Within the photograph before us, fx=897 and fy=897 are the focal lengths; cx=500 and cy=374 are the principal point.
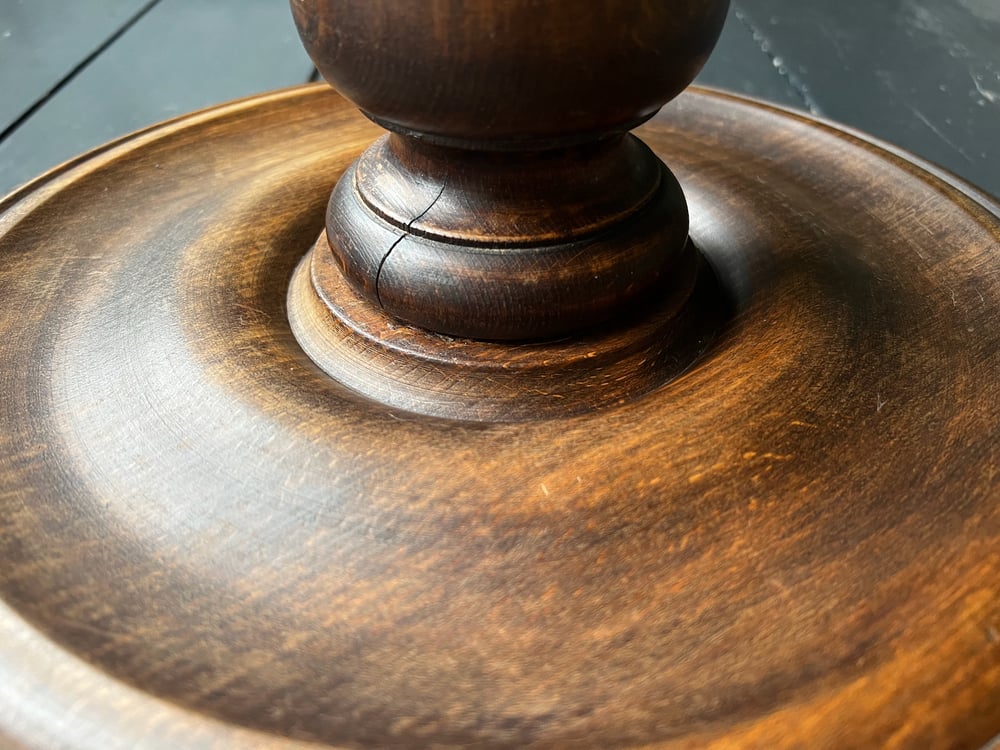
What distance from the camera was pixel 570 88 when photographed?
324 millimetres

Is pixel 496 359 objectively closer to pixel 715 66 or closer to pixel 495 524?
pixel 495 524

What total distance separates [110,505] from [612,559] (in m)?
0.19

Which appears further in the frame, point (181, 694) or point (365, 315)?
point (365, 315)

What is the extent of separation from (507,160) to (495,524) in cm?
15

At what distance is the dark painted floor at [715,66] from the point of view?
917 mm

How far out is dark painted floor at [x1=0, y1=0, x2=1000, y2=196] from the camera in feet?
3.01

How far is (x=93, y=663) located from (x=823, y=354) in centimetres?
31

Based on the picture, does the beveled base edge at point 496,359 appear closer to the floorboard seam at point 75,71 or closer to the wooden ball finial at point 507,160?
the wooden ball finial at point 507,160

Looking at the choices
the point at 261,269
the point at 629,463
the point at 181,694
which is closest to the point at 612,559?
the point at 629,463

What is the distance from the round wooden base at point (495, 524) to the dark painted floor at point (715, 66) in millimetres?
500

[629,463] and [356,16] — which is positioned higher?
[356,16]

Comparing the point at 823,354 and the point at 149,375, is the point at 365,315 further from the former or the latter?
the point at 823,354

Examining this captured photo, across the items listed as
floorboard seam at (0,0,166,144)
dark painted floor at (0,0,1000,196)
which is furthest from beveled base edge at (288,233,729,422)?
floorboard seam at (0,0,166,144)

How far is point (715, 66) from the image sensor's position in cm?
108
